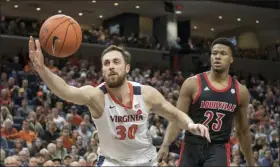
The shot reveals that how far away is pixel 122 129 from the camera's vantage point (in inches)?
201

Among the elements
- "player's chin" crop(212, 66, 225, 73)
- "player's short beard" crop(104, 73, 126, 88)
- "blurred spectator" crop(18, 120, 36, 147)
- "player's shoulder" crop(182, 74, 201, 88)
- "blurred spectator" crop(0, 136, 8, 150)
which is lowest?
"blurred spectator" crop(0, 136, 8, 150)

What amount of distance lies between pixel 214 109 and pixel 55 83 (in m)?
2.38

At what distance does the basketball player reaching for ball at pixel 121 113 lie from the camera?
16.7 feet

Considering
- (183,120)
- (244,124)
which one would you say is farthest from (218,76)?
(183,120)

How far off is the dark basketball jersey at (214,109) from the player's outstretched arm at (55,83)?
70.3 inches

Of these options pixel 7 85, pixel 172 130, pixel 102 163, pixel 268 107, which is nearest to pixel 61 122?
pixel 7 85

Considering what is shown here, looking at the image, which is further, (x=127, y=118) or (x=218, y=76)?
(x=218, y=76)

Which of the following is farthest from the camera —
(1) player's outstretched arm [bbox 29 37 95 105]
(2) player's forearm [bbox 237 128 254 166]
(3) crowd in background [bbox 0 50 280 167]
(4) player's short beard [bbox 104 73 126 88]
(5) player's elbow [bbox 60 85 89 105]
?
(3) crowd in background [bbox 0 50 280 167]

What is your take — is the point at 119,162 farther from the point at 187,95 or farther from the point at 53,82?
the point at 187,95

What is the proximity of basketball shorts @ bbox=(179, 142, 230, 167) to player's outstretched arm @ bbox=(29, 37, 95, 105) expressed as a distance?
188 centimetres

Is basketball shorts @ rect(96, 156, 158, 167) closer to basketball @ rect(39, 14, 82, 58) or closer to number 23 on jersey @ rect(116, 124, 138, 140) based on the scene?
number 23 on jersey @ rect(116, 124, 138, 140)

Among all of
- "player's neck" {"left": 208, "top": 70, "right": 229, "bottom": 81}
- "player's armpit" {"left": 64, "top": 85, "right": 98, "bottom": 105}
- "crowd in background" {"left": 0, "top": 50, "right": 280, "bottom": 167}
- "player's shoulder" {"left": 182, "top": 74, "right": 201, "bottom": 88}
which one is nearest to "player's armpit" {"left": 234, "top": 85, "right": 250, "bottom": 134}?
"player's neck" {"left": 208, "top": 70, "right": 229, "bottom": 81}

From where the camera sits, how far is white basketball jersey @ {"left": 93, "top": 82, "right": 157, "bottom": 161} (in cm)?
509

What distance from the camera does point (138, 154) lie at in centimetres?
522
